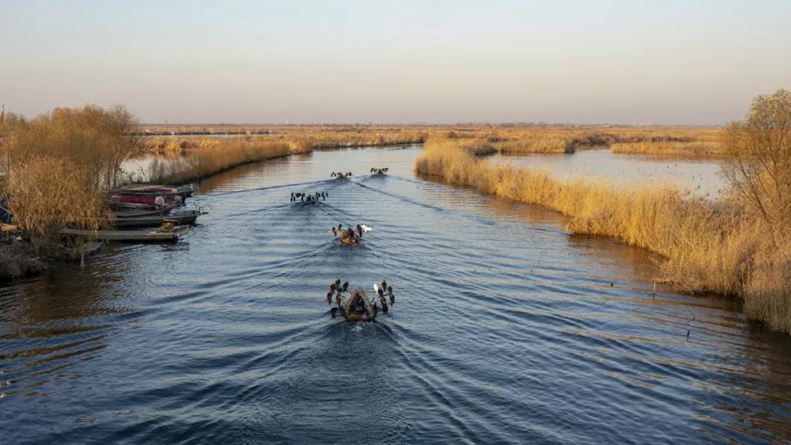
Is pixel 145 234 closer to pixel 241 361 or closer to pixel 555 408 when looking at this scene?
pixel 241 361

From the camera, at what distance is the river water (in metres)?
13.0

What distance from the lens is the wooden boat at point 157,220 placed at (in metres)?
36.4

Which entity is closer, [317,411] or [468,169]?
[317,411]

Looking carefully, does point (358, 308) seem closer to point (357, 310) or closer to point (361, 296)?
point (357, 310)

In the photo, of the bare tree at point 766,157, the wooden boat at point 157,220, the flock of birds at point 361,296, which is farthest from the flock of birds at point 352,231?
the bare tree at point 766,157

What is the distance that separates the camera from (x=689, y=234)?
2570cm

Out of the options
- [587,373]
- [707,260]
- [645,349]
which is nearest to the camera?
[587,373]

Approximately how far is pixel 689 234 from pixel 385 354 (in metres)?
16.0

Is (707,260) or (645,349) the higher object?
(707,260)

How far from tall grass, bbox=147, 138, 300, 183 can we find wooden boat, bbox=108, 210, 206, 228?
65.6ft

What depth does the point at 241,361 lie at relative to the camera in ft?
52.5

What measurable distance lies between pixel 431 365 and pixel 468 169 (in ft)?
150

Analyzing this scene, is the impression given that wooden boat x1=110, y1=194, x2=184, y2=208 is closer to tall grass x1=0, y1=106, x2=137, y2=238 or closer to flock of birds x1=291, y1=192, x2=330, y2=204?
tall grass x1=0, y1=106, x2=137, y2=238

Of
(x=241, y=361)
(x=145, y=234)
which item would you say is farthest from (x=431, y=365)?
(x=145, y=234)
